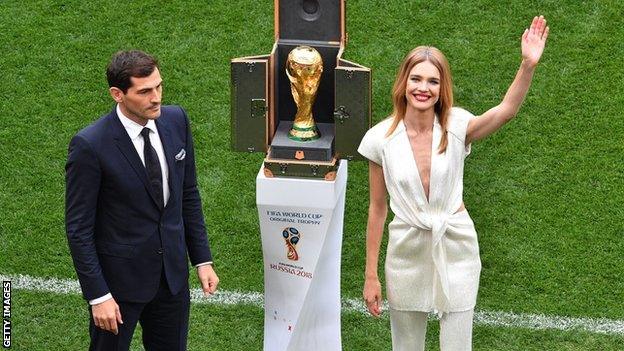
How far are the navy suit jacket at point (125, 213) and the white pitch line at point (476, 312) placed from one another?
4.96ft

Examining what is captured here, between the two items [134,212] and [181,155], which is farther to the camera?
[181,155]

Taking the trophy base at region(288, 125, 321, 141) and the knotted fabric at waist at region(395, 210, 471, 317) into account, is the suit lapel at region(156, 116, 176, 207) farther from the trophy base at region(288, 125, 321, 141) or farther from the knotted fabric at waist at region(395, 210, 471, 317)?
the knotted fabric at waist at region(395, 210, 471, 317)

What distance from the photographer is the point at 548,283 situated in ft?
24.3

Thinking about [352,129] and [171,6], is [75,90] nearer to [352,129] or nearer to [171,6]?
[171,6]

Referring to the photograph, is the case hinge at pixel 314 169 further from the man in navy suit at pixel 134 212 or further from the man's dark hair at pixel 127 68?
the man's dark hair at pixel 127 68

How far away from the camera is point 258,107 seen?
6.29 metres

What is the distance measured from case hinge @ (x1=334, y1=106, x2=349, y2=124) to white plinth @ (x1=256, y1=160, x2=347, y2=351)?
283 mm

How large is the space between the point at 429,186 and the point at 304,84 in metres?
0.87

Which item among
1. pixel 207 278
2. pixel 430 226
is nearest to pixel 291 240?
pixel 207 278

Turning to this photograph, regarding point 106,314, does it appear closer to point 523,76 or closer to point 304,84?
point 304,84

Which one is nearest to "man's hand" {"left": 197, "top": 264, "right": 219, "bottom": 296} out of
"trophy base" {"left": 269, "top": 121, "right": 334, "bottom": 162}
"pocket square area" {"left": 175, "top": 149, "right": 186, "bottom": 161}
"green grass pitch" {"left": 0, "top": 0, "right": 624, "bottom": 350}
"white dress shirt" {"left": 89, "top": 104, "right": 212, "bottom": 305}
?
"white dress shirt" {"left": 89, "top": 104, "right": 212, "bottom": 305}

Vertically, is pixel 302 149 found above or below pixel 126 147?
below

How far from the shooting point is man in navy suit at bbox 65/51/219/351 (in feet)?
17.7

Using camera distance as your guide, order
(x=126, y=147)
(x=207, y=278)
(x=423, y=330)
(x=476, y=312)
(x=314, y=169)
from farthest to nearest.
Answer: (x=476, y=312) < (x=314, y=169) < (x=423, y=330) < (x=207, y=278) < (x=126, y=147)
